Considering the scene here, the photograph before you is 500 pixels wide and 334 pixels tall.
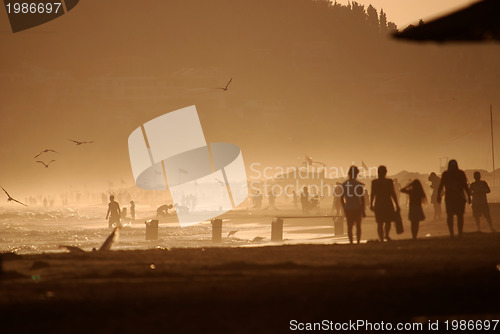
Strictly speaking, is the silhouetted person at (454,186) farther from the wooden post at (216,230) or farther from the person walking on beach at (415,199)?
the wooden post at (216,230)

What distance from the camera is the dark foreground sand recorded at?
9039 millimetres

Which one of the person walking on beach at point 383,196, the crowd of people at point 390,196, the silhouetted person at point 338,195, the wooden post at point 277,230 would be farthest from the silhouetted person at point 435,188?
the wooden post at point 277,230

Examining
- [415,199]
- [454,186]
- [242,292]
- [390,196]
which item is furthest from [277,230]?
[242,292]

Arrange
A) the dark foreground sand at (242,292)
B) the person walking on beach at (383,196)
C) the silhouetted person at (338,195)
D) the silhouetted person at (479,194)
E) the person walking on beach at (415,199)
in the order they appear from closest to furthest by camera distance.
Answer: the dark foreground sand at (242,292)
the person walking on beach at (383,196)
the person walking on beach at (415,199)
the silhouetted person at (479,194)
the silhouetted person at (338,195)

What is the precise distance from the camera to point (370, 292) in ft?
34.1

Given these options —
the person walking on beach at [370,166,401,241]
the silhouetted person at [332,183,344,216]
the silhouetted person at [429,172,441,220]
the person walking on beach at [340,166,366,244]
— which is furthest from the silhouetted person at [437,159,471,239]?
the silhouetted person at [429,172,441,220]

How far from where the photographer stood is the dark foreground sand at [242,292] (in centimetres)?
904

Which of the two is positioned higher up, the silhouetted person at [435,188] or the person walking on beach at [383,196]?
the silhouetted person at [435,188]

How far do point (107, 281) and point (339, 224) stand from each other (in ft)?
77.5

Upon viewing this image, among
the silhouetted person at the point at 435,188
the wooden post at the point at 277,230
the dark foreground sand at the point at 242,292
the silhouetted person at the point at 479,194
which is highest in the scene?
the silhouetted person at the point at 435,188

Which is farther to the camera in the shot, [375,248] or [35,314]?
[375,248]

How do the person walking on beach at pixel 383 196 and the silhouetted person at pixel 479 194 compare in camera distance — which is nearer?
the person walking on beach at pixel 383 196

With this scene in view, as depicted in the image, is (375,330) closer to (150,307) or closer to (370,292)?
(370,292)

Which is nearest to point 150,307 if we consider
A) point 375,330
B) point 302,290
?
point 302,290
